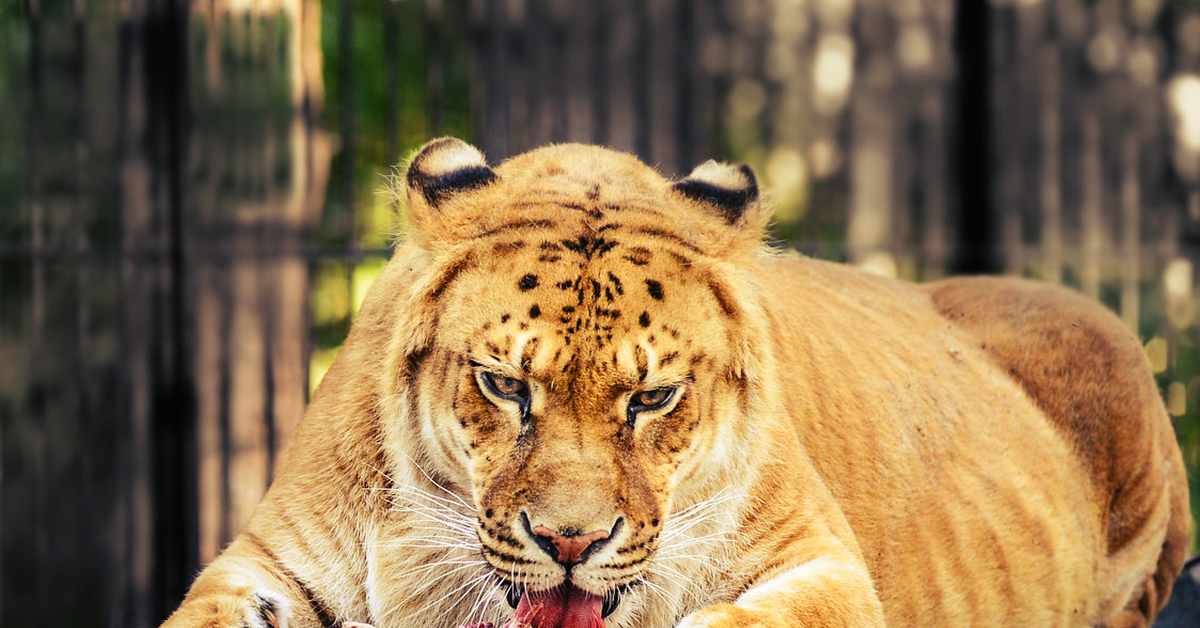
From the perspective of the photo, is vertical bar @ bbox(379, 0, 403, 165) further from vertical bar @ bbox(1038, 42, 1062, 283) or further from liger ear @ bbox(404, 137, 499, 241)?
vertical bar @ bbox(1038, 42, 1062, 283)

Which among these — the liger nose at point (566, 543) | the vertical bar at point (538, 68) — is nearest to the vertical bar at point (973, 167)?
the vertical bar at point (538, 68)

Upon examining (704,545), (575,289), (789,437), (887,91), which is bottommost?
(704,545)

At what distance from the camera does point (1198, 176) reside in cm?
785

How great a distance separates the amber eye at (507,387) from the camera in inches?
99.0

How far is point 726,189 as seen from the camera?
307cm

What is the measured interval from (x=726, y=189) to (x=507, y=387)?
3.02ft

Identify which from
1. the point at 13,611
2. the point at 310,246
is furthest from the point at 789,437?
the point at 13,611

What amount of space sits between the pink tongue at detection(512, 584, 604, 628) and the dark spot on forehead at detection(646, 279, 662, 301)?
0.68 metres

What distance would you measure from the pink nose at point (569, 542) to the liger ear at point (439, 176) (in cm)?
94

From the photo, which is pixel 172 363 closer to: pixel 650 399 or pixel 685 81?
pixel 685 81

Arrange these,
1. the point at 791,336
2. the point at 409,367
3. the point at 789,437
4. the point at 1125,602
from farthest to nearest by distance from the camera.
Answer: the point at 1125,602, the point at 791,336, the point at 789,437, the point at 409,367

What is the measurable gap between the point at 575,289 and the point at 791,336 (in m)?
1.24

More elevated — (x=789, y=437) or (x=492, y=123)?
(x=492, y=123)

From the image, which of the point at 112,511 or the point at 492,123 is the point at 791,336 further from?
A: the point at 112,511
